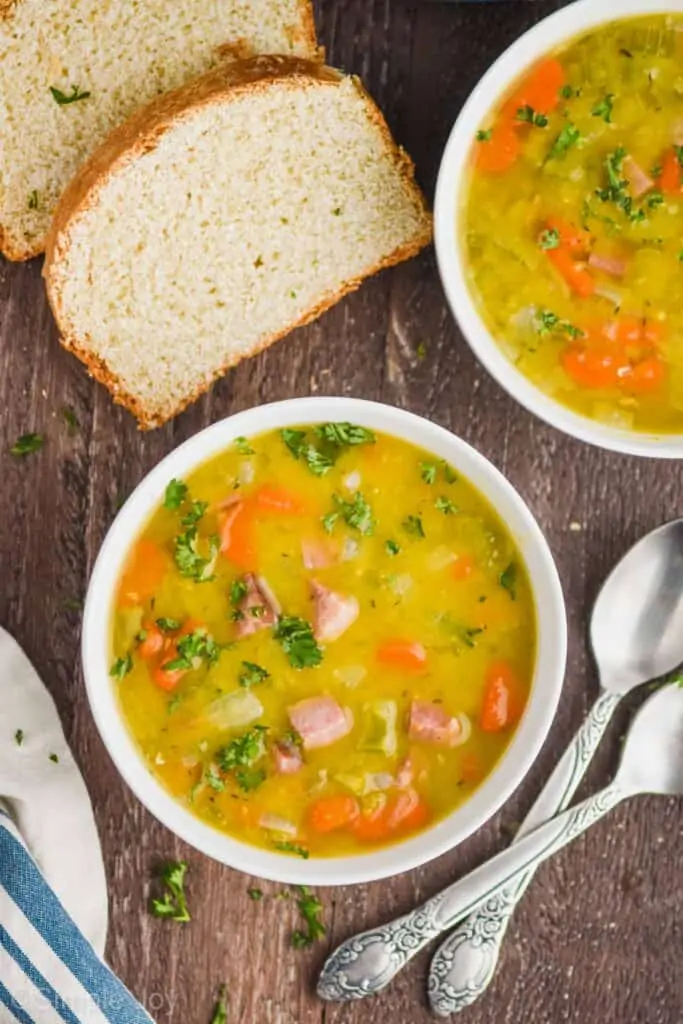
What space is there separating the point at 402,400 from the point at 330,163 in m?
0.68

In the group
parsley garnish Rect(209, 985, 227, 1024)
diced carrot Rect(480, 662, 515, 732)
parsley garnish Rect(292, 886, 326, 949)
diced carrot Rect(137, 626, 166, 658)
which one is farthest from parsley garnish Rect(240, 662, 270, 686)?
parsley garnish Rect(209, 985, 227, 1024)

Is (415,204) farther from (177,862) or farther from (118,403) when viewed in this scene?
(177,862)

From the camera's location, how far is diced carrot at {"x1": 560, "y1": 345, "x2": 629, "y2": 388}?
2959 mm

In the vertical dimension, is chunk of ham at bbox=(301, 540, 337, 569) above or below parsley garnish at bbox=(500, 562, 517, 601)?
above

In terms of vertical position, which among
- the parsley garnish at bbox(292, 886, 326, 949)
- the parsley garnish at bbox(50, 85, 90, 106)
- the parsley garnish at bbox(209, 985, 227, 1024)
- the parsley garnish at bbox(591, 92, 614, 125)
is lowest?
the parsley garnish at bbox(209, 985, 227, 1024)

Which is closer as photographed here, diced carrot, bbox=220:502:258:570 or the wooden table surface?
diced carrot, bbox=220:502:258:570

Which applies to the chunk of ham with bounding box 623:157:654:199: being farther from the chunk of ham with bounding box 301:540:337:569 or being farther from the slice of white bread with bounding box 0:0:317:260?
the chunk of ham with bounding box 301:540:337:569

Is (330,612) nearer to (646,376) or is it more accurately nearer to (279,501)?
(279,501)

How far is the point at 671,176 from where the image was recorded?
2.88 meters

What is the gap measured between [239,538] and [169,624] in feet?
0.90

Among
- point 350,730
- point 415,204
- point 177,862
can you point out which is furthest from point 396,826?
point 415,204

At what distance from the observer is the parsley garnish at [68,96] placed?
320cm

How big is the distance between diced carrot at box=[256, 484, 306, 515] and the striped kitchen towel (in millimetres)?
912

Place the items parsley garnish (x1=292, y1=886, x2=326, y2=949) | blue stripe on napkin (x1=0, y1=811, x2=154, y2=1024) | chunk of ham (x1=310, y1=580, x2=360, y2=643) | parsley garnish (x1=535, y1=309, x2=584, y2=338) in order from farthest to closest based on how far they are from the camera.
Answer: parsley garnish (x1=292, y1=886, x2=326, y2=949) → blue stripe on napkin (x1=0, y1=811, x2=154, y2=1024) → parsley garnish (x1=535, y1=309, x2=584, y2=338) → chunk of ham (x1=310, y1=580, x2=360, y2=643)
